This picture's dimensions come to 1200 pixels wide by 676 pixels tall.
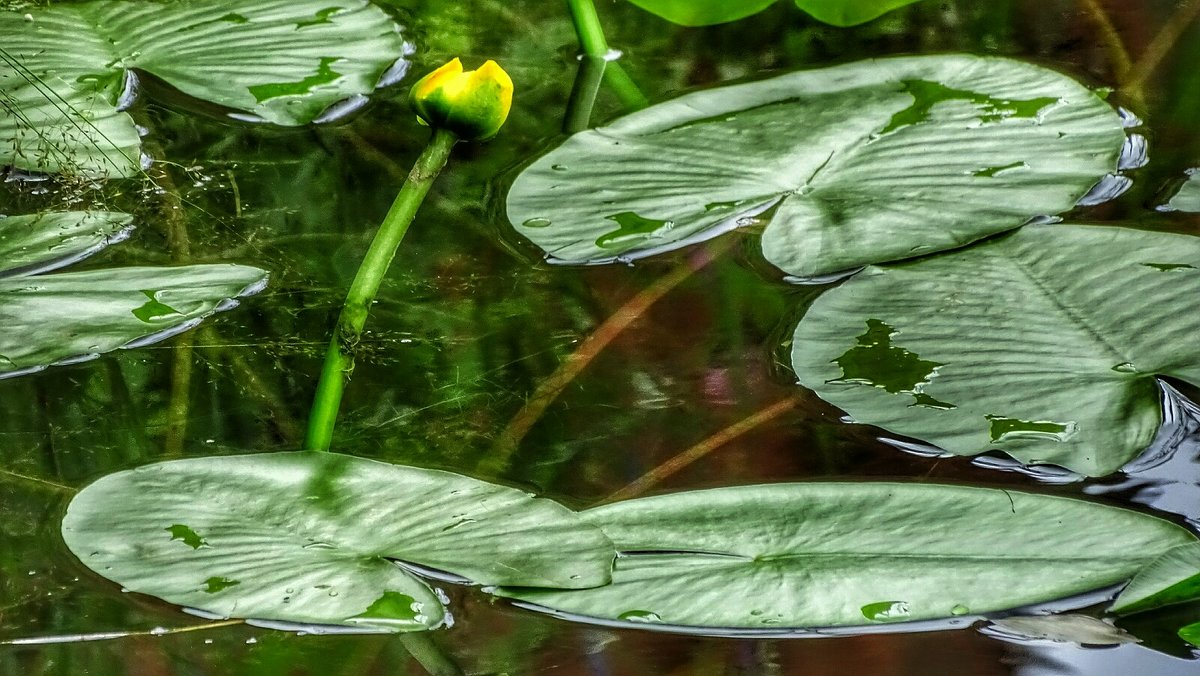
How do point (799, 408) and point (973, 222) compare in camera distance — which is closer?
point (799, 408)

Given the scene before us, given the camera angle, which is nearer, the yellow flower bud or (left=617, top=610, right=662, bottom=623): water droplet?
(left=617, top=610, right=662, bottom=623): water droplet

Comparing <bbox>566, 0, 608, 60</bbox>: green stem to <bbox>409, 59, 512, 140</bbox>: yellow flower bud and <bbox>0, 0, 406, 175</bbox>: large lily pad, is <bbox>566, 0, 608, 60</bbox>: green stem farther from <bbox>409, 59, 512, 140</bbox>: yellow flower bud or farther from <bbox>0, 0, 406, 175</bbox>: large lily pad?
<bbox>409, 59, 512, 140</bbox>: yellow flower bud

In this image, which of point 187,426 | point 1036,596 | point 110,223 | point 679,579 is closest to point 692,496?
point 679,579

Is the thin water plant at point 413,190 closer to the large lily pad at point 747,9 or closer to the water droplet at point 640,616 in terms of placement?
the water droplet at point 640,616

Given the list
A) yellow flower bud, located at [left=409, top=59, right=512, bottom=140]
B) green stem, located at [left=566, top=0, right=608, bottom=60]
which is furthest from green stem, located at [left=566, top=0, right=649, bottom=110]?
yellow flower bud, located at [left=409, top=59, right=512, bottom=140]

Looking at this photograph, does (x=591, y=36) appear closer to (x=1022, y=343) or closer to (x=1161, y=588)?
(x=1022, y=343)

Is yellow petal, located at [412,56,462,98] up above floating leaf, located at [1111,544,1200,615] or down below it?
above

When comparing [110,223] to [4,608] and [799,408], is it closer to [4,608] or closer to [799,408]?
[4,608]
